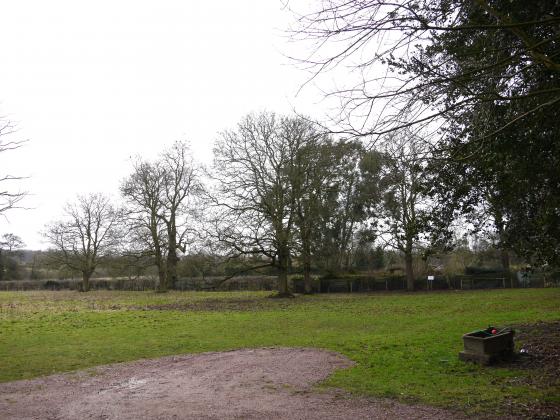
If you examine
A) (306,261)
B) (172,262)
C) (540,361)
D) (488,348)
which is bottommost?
(540,361)

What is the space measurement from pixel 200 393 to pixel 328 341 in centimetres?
554

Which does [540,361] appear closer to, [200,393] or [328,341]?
[328,341]

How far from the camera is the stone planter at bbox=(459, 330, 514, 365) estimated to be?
27.3ft

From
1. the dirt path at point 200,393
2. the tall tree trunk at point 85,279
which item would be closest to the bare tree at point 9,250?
the tall tree trunk at point 85,279

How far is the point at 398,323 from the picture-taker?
15852mm

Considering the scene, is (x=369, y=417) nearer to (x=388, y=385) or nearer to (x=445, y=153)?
(x=388, y=385)

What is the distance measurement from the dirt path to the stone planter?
2242mm

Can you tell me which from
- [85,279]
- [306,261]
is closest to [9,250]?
[85,279]

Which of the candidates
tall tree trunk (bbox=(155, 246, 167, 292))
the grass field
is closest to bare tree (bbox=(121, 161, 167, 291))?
tall tree trunk (bbox=(155, 246, 167, 292))

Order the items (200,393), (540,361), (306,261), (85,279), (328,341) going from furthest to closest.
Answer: (85,279)
(306,261)
(328,341)
(540,361)
(200,393)

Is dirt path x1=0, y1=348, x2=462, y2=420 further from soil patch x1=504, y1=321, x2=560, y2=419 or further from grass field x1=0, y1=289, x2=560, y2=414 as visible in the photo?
soil patch x1=504, y1=321, x2=560, y2=419

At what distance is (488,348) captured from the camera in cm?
833

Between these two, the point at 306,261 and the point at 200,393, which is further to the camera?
the point at 306,261

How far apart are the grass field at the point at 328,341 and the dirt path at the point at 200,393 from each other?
0.59 m
